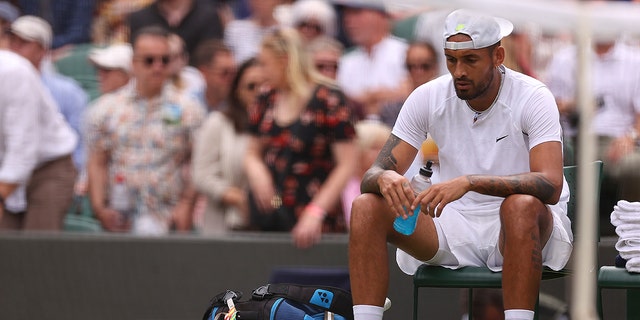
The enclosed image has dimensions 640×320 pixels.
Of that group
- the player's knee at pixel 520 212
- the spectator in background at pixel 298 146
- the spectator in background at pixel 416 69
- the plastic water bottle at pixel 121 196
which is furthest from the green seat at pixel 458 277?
the plastic water bottle at pixel 121 196

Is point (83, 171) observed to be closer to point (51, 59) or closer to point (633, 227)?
point (51, 59)

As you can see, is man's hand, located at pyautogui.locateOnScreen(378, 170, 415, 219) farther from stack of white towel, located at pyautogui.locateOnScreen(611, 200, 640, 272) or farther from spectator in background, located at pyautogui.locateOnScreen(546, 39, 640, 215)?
spectator in background, located at pyautogui.locateOnScreen(546, 39, 640, 215)

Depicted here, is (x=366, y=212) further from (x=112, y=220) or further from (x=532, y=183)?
(x=112, y=220)

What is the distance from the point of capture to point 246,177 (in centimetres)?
683

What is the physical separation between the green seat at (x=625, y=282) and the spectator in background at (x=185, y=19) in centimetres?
296

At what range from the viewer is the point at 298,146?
21.4 ft

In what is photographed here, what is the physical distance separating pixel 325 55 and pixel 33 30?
1833 millimetres

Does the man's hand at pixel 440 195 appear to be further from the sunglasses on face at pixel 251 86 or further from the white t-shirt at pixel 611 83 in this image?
the sunglasses on face at pixel 251 86

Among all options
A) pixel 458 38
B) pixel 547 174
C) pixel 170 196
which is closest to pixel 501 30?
pixel 458 38

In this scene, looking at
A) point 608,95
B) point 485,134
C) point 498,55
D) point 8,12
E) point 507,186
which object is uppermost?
point 8,12

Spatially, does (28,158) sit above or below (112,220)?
above

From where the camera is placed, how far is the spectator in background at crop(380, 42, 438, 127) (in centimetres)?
670

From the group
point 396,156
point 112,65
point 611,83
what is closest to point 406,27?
point 611,83

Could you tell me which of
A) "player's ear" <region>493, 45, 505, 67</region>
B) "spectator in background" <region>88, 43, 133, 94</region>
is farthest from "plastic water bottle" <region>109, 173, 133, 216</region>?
"player's ear" <region>493, 45, 505, 67</region>
